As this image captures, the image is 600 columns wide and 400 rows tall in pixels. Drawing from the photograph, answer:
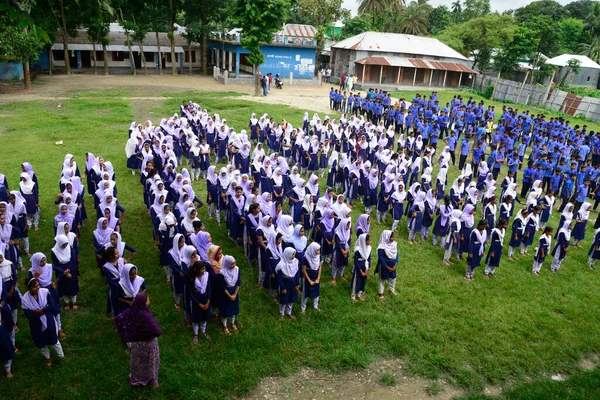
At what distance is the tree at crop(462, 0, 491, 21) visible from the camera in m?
49.4

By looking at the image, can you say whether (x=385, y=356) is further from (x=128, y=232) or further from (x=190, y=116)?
(x=190, y=116)

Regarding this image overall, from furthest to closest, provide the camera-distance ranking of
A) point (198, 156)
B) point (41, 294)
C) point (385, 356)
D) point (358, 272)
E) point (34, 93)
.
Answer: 1. point (34, 93)
2. point (198, 156)
3. point (358, 272)
4. point (385, 356)
5. point (41, 294)

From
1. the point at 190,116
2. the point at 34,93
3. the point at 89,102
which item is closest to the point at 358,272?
the point at 190,116

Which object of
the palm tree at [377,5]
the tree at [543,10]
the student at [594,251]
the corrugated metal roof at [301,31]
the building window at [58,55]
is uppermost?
the tree at [543,10]

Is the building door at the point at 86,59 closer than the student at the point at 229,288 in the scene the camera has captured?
No

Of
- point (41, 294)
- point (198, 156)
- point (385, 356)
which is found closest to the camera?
point (41, 294)

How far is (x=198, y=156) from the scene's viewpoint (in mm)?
12305

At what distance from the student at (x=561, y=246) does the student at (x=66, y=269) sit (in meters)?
8.88

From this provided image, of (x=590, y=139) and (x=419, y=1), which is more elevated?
(x=419, y=1)

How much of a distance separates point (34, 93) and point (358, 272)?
2335cm

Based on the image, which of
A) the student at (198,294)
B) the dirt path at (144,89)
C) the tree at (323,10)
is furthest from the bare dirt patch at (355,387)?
→ the tree at (323,10)

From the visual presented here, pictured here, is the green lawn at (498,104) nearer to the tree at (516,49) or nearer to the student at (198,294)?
the tree at (516,49)

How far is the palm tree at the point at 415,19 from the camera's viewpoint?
45375mm

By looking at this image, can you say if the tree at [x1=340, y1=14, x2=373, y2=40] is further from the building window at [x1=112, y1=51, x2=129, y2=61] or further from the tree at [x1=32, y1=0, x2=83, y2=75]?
the tree at [x1=32, y1=0, x2=83, y2=75]
